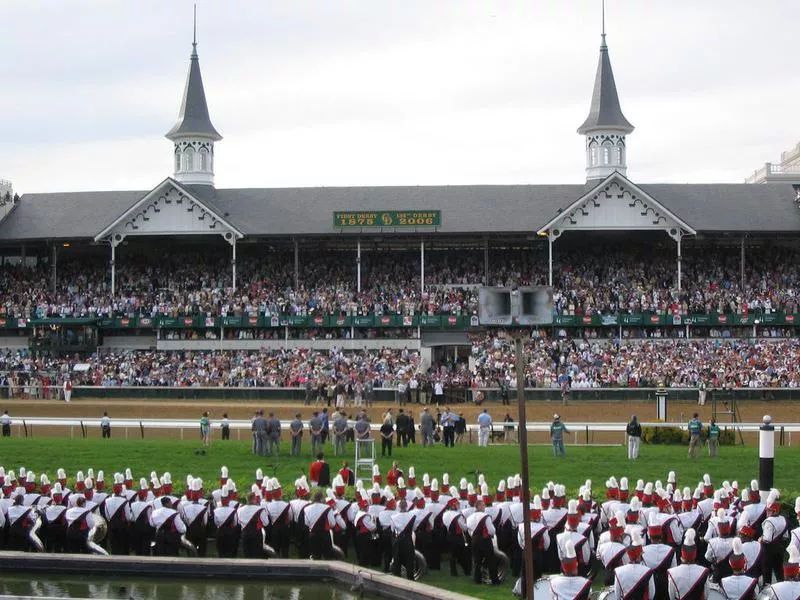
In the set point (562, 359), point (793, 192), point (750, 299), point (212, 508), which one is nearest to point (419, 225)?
point (562, 359)

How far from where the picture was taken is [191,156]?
57719mm

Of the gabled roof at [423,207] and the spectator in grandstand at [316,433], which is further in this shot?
the gabled roof at [423,207]

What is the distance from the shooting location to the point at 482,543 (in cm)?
1727

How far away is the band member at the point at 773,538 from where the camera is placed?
1628 centimetres

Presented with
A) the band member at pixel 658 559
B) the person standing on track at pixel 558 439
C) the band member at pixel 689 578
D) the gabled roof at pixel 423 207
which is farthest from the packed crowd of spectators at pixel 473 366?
the band member at pixel 689 578

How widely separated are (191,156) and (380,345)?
15444 millimetres

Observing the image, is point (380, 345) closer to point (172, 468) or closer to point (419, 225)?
point (419, 225)

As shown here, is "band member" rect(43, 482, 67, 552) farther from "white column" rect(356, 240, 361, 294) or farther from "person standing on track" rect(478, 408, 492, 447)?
"white column" rect(356, 240, 361, 294)

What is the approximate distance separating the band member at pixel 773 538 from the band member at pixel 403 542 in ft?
15.6

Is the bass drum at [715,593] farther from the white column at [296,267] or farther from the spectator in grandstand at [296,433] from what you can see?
the white column at [296,267]

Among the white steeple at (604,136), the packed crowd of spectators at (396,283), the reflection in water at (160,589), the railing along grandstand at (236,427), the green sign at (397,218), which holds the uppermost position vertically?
the white steeple at (604,136)

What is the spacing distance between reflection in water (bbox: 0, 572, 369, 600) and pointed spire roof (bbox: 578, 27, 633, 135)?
4128 cm

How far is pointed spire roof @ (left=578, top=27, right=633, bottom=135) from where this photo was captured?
56.2 m

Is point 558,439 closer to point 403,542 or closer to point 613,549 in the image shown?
point 403,542
